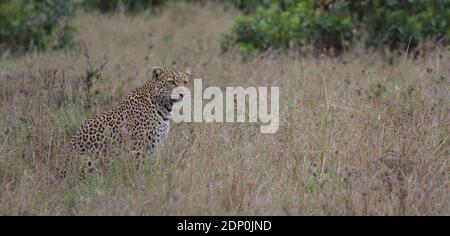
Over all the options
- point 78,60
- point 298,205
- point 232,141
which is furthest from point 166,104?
point 78,60

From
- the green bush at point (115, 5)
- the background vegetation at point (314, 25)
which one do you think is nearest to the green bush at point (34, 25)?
the background vegetation at point (314, 25)

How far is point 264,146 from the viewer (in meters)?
6.86

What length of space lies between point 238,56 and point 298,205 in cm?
510

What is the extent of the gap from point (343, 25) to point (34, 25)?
15.7ft

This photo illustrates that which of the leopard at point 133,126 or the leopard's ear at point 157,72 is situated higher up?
the leopard's ear at point 157,72

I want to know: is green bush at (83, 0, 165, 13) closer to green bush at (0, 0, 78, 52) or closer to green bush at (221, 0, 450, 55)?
green bush at (0, 0, 78, 52)

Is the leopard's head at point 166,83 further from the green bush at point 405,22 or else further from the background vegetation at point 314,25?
the green bush at point 405,22

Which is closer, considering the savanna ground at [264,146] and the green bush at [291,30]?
A: the savanna ground at [264,146]

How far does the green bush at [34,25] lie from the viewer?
11.6 metres

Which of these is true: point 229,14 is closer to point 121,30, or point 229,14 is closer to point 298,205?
point 121,30

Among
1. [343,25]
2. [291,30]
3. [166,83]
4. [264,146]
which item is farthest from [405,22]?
[166,83]

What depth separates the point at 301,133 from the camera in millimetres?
7078

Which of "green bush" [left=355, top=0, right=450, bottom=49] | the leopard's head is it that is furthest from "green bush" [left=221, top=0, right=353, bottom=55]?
the leopard's head

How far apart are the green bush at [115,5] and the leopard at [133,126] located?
25.3 feet
